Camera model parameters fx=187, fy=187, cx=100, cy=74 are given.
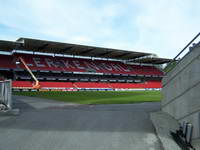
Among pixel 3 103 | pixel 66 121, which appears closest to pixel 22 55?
pixel 3 103

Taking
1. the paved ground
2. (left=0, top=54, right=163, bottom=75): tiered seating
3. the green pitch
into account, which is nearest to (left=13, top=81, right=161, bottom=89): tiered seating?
(left=0, top=54, right=163, bottom=75): tiered seating

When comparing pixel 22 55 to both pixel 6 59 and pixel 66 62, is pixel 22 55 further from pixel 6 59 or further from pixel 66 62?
pixel 66 62

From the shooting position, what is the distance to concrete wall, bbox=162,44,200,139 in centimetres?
594

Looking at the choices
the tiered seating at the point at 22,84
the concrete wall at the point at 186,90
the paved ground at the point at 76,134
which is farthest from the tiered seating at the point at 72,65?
the concrete wall at the point at 186,90

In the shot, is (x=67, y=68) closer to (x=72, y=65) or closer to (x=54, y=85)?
(x=72, y=65)

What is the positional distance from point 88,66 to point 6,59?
18936mm

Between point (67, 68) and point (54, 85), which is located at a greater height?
point (67, 68)

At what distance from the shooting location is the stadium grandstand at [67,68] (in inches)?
1467

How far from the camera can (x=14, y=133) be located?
5.66 m

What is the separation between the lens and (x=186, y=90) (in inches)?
264

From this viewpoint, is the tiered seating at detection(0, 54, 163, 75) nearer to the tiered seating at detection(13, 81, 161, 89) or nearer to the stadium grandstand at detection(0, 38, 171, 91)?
the stadium grandstand at detection(0, 38, 171, 91)

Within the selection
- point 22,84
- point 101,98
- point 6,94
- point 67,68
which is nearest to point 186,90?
point 6,94

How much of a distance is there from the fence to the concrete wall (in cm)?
719

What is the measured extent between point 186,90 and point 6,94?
301 inches
